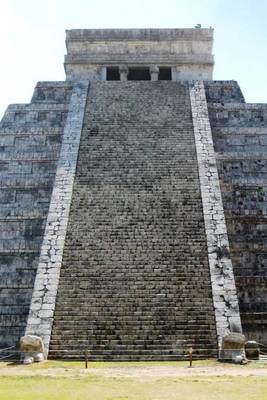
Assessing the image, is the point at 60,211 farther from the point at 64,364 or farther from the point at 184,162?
the point at 64,364

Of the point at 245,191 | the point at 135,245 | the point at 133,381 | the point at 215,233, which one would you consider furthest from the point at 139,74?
the point at 133,381

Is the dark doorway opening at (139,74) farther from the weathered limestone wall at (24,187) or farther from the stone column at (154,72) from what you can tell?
the weathered limestone wall at (24,187)

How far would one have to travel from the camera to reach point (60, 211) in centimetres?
1454

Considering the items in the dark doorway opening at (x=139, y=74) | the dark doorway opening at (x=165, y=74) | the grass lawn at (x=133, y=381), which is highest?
the dark doorway opening at (x=139, y=74)

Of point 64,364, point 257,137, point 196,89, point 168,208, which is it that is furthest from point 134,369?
point 196,89

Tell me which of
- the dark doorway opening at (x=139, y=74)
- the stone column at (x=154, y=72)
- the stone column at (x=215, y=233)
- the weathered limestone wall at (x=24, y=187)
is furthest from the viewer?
the dark doorway opening at (x=139, y=74)

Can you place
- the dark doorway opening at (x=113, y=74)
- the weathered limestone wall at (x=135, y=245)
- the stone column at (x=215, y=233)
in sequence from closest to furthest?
1. the weathered limestone wall at (x=135, y=245)
2. the stone column at (x=215, y=233)
3. the dark doorway opening at (x=113, y=74)

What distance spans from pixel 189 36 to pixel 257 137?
818cm

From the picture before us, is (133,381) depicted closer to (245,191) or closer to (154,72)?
(245,191)

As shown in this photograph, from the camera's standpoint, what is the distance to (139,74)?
2480cm

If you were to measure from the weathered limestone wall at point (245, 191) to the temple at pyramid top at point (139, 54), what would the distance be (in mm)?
3257

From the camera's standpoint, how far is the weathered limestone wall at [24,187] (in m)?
13.3

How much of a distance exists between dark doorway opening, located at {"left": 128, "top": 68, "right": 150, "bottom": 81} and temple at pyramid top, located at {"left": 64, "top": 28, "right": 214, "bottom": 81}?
47 mm

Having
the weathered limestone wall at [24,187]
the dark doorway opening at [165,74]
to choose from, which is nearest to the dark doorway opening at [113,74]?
the dark doorway opening at [165,74]
